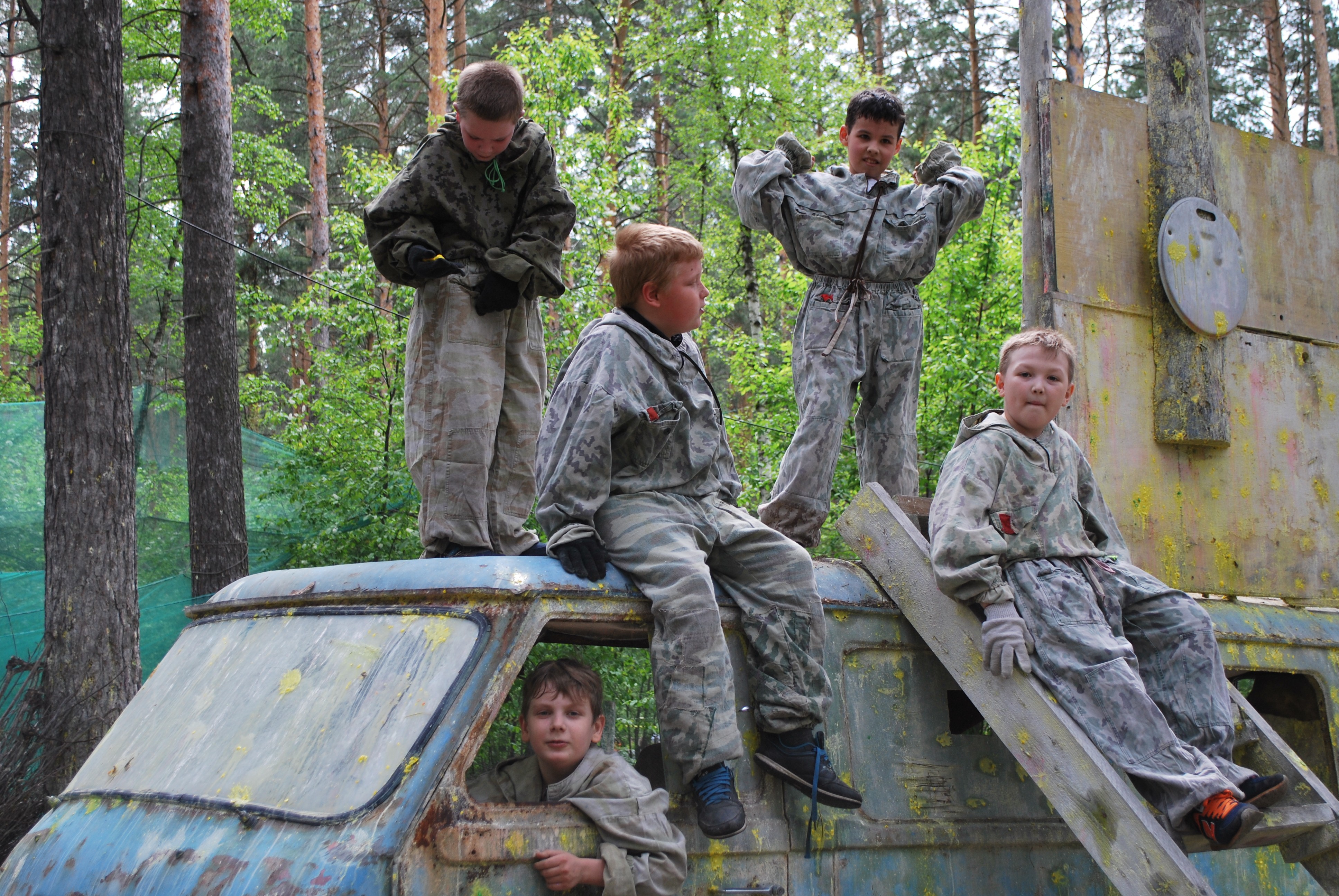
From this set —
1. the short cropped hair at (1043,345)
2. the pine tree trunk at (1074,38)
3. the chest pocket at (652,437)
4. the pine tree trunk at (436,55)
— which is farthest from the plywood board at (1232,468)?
the pine tree trunk at (436,55)

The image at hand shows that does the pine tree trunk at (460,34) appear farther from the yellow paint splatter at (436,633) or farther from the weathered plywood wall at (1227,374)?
the yellow paint splatter at (436,633)

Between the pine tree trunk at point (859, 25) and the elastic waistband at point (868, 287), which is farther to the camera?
the pine tree trunk at point (859, 25)

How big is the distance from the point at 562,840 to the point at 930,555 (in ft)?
4.68

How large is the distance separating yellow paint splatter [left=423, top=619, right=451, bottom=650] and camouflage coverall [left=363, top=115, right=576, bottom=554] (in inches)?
43.6

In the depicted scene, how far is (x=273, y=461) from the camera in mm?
10977

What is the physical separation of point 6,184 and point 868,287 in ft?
85.5

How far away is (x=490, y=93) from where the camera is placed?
378cm

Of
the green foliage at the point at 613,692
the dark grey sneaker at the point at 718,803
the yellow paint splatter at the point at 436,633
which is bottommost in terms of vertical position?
the green foliage at the point at 613,692

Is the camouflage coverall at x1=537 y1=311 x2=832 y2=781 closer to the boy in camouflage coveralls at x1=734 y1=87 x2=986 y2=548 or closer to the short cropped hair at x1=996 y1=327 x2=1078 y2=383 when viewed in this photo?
the short cropped hair at x1=996 y1=327 x2=1078 y2=383

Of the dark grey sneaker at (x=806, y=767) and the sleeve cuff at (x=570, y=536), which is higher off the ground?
the sleeve cuff at (x=570, y=536)

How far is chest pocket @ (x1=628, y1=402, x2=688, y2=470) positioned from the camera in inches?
124

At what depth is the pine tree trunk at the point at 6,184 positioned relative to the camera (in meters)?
24.2

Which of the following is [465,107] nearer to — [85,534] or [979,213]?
[979,213]

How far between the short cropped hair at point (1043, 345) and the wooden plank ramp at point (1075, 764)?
0.64m
